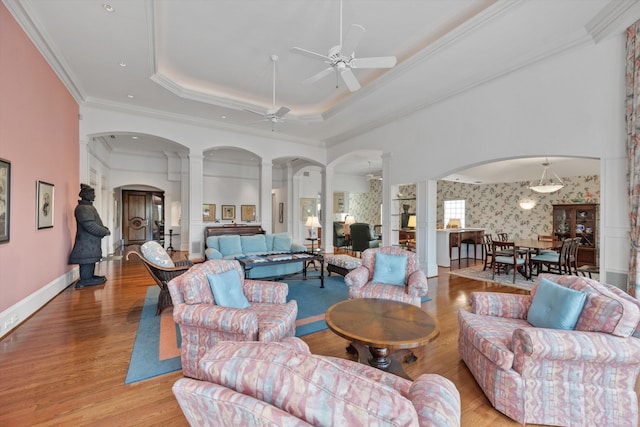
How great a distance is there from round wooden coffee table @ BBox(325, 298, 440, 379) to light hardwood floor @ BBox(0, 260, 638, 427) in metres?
0.32

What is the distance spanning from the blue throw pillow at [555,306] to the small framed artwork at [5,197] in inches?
204

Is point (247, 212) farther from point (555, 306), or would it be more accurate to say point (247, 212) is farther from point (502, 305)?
point (555, 306)

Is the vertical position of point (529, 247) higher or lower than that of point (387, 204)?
lower

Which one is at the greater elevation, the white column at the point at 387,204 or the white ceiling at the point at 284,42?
the white ceiling at the point at 284,42

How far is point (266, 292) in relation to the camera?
9.37 ft

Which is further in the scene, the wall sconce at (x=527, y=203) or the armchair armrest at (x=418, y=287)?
the wall sconce at (x=527, y=203)

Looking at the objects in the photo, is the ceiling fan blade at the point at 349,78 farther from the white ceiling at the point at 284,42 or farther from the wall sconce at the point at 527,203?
the wall sconce at the point at 527,203

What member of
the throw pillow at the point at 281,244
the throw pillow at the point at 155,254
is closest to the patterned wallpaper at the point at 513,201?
the throw pillow at the point at 281,244

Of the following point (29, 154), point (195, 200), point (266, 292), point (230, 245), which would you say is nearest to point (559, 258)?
point (266, 292)

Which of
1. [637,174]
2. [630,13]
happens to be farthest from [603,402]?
[630,13]

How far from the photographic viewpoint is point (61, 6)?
10.5 ft

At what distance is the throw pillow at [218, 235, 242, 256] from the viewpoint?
5.90 meters

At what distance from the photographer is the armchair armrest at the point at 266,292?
2.84 metres

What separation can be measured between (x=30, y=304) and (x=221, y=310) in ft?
10.7
